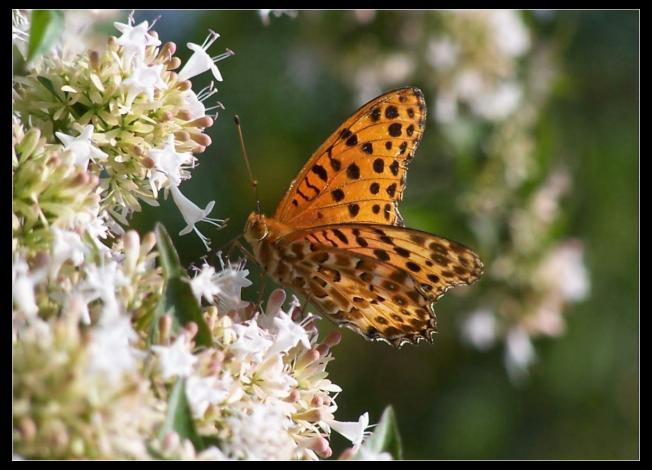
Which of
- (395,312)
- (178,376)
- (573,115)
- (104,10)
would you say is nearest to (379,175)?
(395,312)

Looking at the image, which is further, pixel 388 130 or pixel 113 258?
pixel 388 130

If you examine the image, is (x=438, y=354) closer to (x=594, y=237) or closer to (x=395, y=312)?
(x=594, y=237)

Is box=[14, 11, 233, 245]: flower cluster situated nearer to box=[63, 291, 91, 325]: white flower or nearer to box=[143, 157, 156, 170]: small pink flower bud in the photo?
box=[143, 157, 156, 170]: small pink flower bud

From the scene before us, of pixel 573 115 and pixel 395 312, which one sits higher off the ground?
pixel 573 115

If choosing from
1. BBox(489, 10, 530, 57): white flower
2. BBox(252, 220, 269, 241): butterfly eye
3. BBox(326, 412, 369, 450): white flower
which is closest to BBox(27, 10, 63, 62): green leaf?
BBox(252, 220, 269, 241): butterfly eye

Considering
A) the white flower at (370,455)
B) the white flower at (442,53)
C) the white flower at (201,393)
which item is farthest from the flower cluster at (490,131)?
the white flower at (201,393)

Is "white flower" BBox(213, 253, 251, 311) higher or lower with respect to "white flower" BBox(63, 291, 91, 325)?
lower

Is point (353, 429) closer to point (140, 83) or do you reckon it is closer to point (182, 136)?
point (182, 136)
